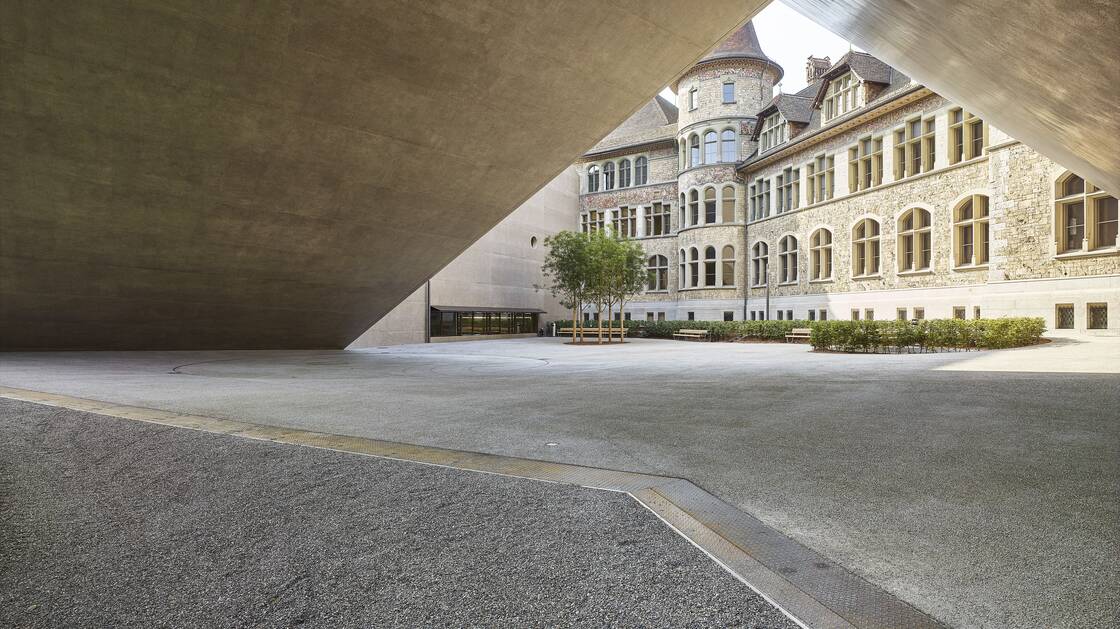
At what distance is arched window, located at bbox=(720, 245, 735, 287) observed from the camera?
41781 millimetres

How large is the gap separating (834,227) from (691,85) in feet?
50.4

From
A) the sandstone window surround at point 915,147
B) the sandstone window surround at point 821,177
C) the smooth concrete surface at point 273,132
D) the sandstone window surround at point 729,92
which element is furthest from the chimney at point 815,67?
the smooth concrete surface at point 273,132

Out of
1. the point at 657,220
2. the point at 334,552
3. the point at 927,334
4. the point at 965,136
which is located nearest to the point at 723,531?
the point at 334,552

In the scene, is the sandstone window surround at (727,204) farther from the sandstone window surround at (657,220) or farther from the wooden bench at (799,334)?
the wooden bench at (799,334)

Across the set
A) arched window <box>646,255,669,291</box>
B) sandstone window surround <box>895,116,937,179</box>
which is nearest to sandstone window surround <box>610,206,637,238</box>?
arched window <box>646,255,669,291</box>

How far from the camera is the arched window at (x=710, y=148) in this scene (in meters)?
42.5

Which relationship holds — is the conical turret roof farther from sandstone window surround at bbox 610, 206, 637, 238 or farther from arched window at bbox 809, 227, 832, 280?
arched window at bbox 809, 227, 832, 280

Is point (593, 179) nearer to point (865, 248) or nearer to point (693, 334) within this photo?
point (693, 334)

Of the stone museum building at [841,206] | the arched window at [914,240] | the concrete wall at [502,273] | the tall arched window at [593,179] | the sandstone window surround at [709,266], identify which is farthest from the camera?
the tall arched window at [593,179]

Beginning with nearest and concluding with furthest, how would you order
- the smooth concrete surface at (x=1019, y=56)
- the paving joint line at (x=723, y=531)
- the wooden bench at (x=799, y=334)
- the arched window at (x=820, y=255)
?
the paving joint line at (x=723, y=531)
the smooth concrete surface at (x=1019, y=56)
the wooden bench at (x=799, y=334)
the arched window at (x=820, y=255)

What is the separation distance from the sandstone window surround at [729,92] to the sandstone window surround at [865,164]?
1128 cm

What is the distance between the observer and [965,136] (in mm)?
26234

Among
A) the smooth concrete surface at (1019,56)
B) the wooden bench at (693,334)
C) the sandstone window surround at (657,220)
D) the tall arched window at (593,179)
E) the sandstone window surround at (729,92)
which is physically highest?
the sandstone window surround at (729,92)

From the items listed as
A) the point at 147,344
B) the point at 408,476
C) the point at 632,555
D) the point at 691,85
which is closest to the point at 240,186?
the point at 147,344
